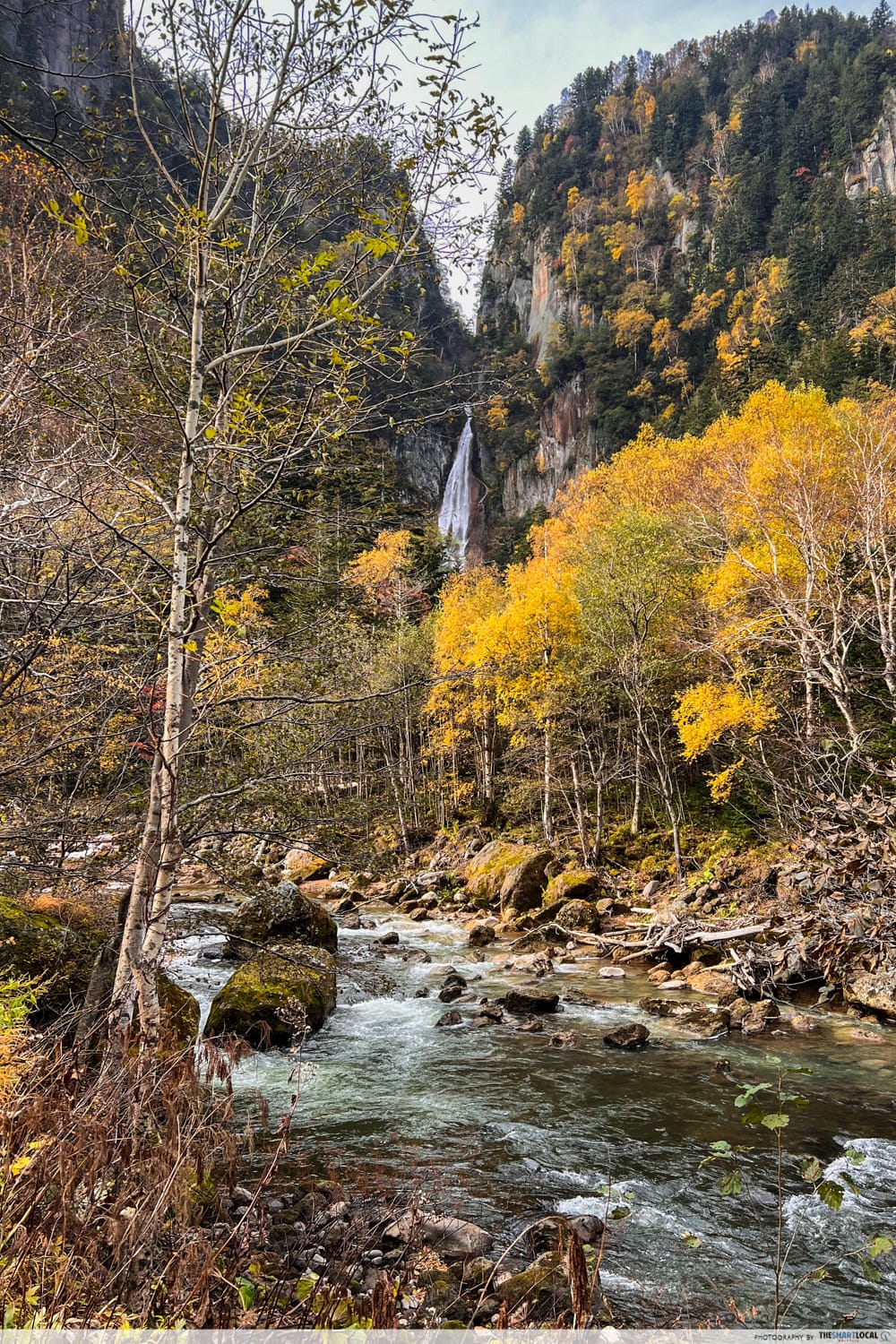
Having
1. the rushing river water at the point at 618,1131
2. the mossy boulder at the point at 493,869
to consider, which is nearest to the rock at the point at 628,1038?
the rushing river water at the point at 618,1131

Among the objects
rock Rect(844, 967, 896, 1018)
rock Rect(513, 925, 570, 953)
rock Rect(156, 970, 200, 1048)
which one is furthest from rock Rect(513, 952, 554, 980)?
rock Rect(156, 970, 200, 1048)

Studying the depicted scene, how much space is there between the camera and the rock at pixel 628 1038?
376 inches

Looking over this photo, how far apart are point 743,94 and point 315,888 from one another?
11677 cm

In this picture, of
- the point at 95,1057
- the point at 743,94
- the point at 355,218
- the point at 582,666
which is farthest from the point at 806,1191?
the point at 743,94

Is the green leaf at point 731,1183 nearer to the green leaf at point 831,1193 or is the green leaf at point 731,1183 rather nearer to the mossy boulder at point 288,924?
the green leaf at point 831,1193

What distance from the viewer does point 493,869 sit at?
21.2 meters

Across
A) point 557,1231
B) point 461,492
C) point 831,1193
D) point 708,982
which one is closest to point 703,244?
point 461,492

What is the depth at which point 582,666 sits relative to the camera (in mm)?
23312

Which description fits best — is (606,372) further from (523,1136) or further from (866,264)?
(523,1136)

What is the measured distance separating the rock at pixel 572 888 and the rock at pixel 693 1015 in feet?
22.6

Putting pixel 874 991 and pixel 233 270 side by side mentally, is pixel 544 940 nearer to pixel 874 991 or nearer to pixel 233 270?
pixel 874 991

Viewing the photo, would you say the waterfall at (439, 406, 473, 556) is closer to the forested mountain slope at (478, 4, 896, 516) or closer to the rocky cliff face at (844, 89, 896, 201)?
the forested mountain slope at (478, 4, 896, 516)

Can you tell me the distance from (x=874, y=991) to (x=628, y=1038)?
4.07m

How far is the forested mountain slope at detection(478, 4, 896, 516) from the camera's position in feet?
181
